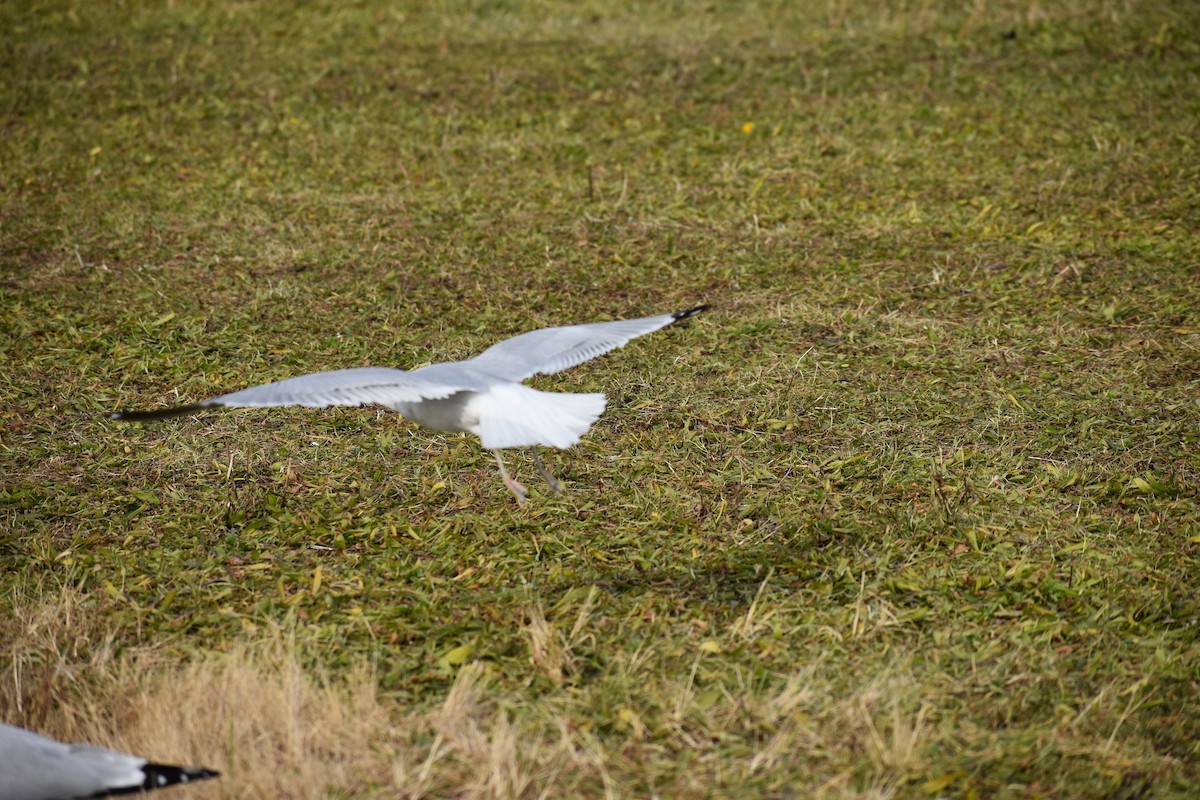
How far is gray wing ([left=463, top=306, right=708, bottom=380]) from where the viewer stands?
415cm

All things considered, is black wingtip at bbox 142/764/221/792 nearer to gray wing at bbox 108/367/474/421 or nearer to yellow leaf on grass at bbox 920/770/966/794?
gray wing at bbox 108/367/474/421

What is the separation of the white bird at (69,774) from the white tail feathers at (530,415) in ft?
3.90

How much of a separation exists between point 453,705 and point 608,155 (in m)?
5.53

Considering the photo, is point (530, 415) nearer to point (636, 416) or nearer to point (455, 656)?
point (455, 656)

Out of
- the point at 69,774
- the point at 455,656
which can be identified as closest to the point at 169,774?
the point at 69,774

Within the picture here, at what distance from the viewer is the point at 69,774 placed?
118 inches

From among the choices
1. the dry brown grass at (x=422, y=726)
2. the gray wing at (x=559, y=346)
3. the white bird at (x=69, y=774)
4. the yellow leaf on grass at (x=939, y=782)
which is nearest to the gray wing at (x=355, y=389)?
the gray wing at (x=559, y=346)

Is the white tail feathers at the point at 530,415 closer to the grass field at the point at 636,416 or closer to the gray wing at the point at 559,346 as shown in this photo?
the gray wing at the point at 559,346

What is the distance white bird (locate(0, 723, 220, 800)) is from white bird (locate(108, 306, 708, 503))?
85 cm

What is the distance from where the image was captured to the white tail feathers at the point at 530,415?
356cm

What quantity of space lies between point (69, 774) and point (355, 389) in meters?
1.31

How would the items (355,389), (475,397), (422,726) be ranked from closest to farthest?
(422,726), (355,389), (475,397)

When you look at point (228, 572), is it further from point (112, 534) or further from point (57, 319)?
point (57, 319)

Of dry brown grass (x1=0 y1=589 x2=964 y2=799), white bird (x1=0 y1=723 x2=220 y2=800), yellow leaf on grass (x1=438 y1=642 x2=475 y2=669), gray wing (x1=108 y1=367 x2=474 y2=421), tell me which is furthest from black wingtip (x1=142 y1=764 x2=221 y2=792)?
gray wing (x1=108 y1=367 x2=474 y2=421)
